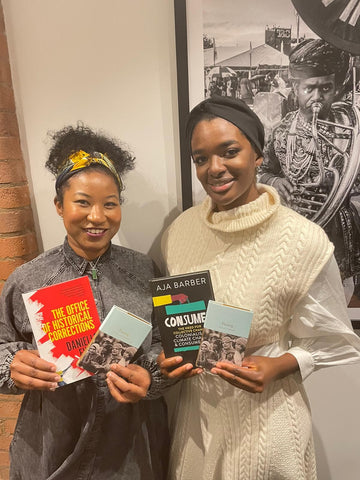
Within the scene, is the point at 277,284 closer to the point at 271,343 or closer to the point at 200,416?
the point at 271,343

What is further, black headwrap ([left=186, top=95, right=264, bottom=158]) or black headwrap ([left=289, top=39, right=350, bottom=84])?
black headwrap ([left=289, top=39, right=350, bottom=84])

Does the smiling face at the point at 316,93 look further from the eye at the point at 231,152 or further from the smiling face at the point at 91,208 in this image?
the smiling face at the point at 91,208

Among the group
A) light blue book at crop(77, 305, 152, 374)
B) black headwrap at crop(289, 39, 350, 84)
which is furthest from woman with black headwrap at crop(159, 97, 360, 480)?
black headwrap at crop(289, 39, 350, 84)

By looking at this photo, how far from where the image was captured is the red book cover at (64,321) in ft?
2.79

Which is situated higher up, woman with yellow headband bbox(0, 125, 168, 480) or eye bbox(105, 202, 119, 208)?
eye bbox(105, 202, 119, 208)

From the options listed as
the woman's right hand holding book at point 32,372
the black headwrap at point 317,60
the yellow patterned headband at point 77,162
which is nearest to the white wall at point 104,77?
the yellow patterned headband at point 77,162

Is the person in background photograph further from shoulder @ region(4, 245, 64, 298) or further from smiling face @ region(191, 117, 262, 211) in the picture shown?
shoulder @ region(4, 245, 64, 298)

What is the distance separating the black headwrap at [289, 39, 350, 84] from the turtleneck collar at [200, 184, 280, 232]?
43cm

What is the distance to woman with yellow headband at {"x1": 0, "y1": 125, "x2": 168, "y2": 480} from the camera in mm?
936

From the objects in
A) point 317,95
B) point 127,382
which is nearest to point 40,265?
point 127,382

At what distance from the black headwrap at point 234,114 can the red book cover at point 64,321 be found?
52cm

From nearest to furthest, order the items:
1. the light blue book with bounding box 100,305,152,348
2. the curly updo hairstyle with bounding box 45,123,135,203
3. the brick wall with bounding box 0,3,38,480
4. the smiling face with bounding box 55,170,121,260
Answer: the light blue book with bounding box 100,305,152,348, the smiling face with bounding box 55,170,121,260, the curly updo hairstyle with bounding box 45,123,135,203, the brick wall with bounding box 0,3,38,480

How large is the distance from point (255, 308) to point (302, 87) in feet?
2.35

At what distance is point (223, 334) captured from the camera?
0.84 m
